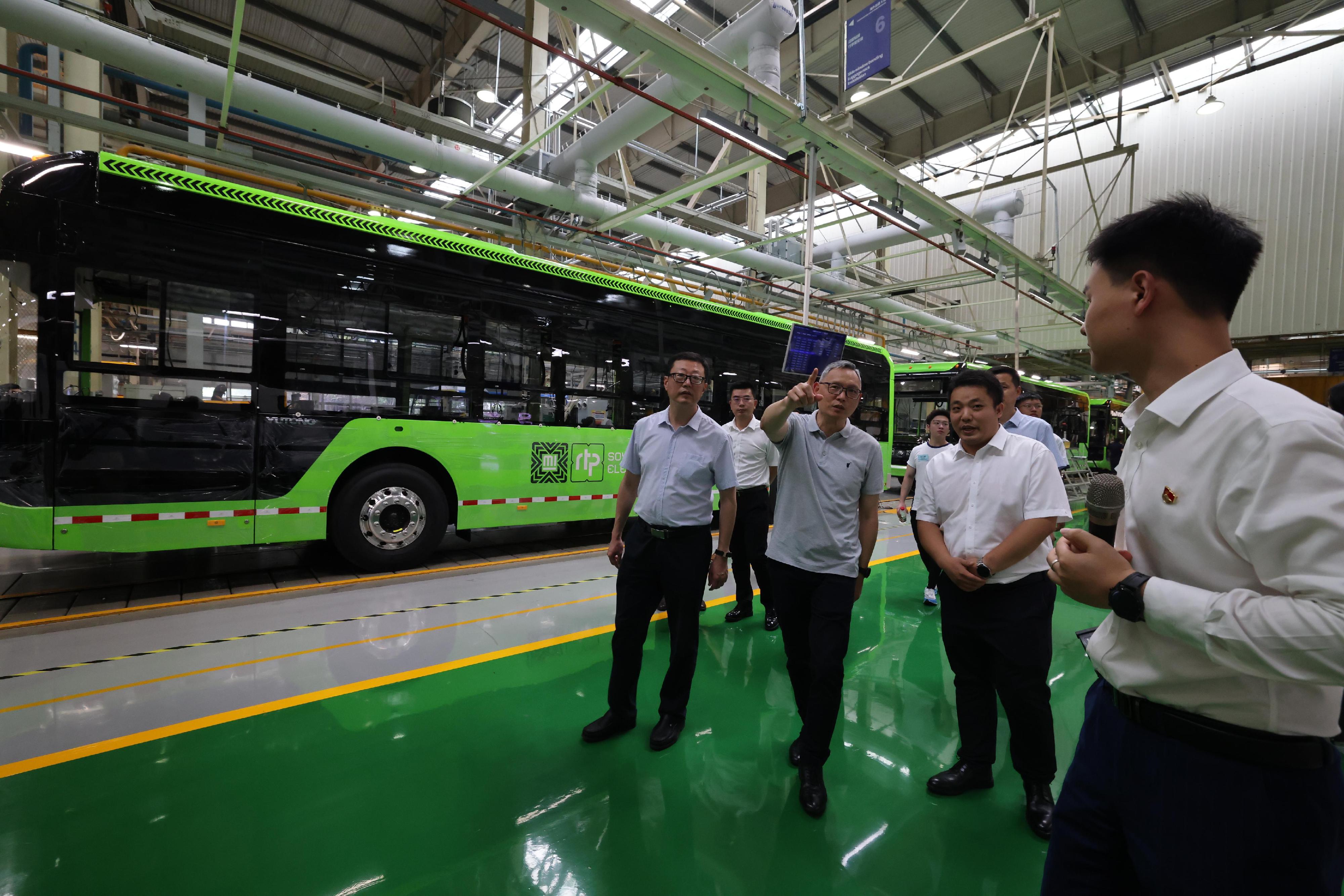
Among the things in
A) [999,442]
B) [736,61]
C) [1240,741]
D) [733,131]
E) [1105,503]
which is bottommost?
[1240,741]

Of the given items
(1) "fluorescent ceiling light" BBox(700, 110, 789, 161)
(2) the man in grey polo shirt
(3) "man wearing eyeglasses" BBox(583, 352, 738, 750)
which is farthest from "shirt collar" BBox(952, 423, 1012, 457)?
(1) "fluorescent ceiling light" BBox(700, 110, 789, 161)

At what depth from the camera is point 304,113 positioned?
5594 mm

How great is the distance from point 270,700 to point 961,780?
→ 3413 mm

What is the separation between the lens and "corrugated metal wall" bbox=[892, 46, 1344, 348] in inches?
500

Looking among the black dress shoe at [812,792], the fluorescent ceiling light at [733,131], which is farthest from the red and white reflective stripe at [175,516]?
the fluorescent ceiling light at [733,131]

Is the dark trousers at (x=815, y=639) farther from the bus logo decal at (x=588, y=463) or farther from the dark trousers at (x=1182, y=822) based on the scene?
the bus logo decal at (x=588, y=463)

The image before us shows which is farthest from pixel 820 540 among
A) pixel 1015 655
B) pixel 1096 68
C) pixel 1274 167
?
pixel 1274 167

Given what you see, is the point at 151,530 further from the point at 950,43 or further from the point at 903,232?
the point at 950,43

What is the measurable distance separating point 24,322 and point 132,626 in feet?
7.50

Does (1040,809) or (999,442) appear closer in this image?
(1040,809)

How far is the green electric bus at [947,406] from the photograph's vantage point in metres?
12.2

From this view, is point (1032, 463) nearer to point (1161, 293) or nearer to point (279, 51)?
point (1161, 293)

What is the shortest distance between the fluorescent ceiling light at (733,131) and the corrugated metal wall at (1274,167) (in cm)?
816

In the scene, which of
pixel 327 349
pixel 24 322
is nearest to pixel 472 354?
pixel 327 349
